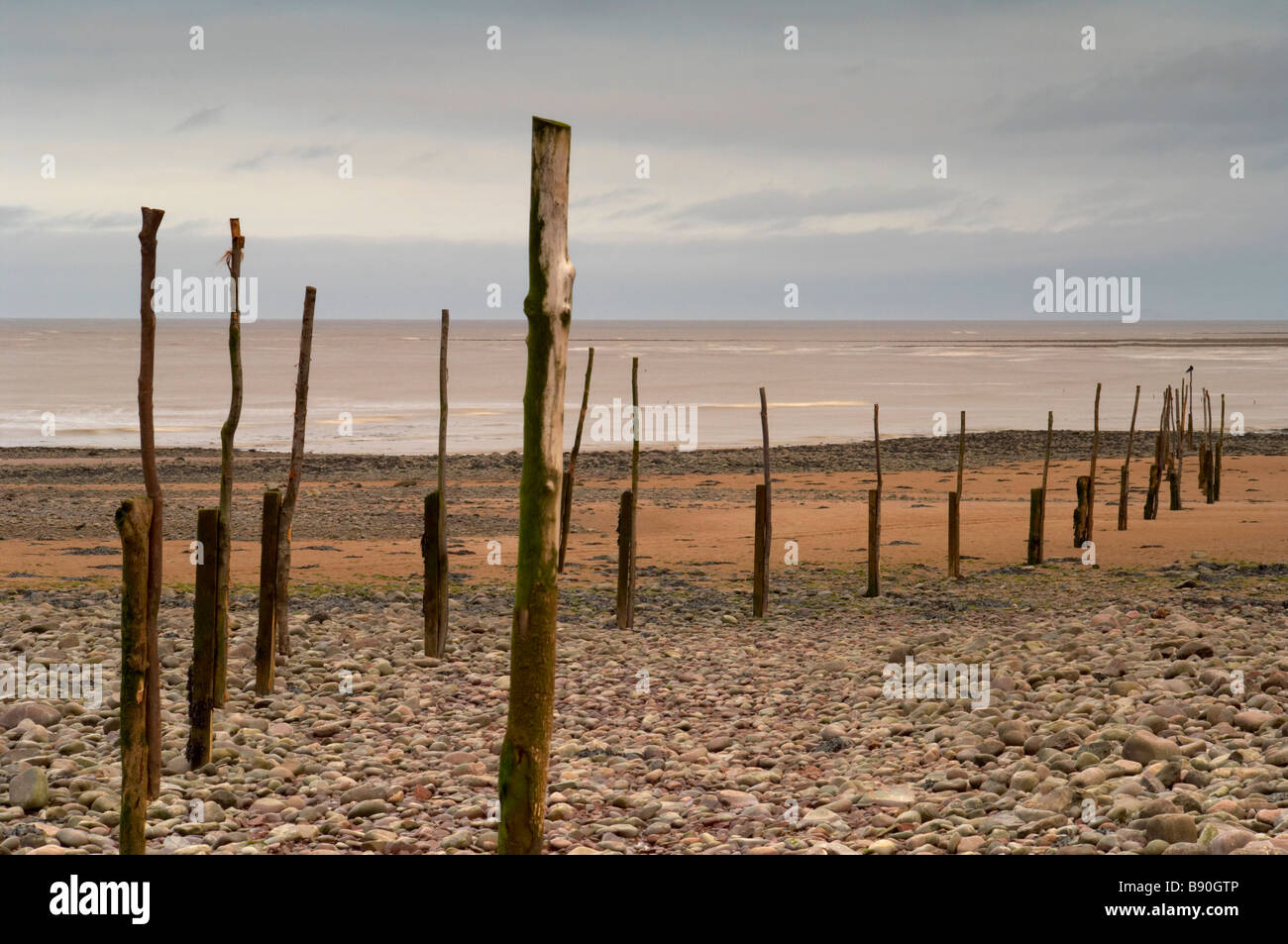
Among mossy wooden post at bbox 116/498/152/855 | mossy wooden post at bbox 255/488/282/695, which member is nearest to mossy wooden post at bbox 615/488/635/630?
mossy wooden post at bbox 255/488/282/695

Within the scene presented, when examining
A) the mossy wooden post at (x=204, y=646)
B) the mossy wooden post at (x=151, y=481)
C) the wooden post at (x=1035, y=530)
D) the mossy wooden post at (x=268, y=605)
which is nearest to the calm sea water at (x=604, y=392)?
the wooden post at (x=1035, y=530)

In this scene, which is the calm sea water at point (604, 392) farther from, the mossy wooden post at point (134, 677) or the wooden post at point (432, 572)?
the mossy wooden post at point (134, 677)

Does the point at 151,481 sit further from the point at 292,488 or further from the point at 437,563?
the point at 437,563

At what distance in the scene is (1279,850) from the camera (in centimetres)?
579

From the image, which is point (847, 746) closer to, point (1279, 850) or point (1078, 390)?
point (1279, 850)

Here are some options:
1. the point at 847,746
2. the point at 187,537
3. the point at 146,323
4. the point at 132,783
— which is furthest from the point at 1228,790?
the point at 187,537

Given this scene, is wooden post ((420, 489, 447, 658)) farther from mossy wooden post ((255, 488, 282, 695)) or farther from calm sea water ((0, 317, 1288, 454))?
calm sea water ((0, 317, 1288, 454))

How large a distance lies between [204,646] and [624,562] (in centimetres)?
618

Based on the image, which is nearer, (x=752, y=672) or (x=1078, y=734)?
(x=1078, y=734)

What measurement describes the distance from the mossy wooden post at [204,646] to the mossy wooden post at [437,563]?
10.2 ft

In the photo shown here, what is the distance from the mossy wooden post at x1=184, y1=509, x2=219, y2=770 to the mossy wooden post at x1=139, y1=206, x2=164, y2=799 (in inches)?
30.5

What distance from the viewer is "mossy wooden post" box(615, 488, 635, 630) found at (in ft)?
45.1
